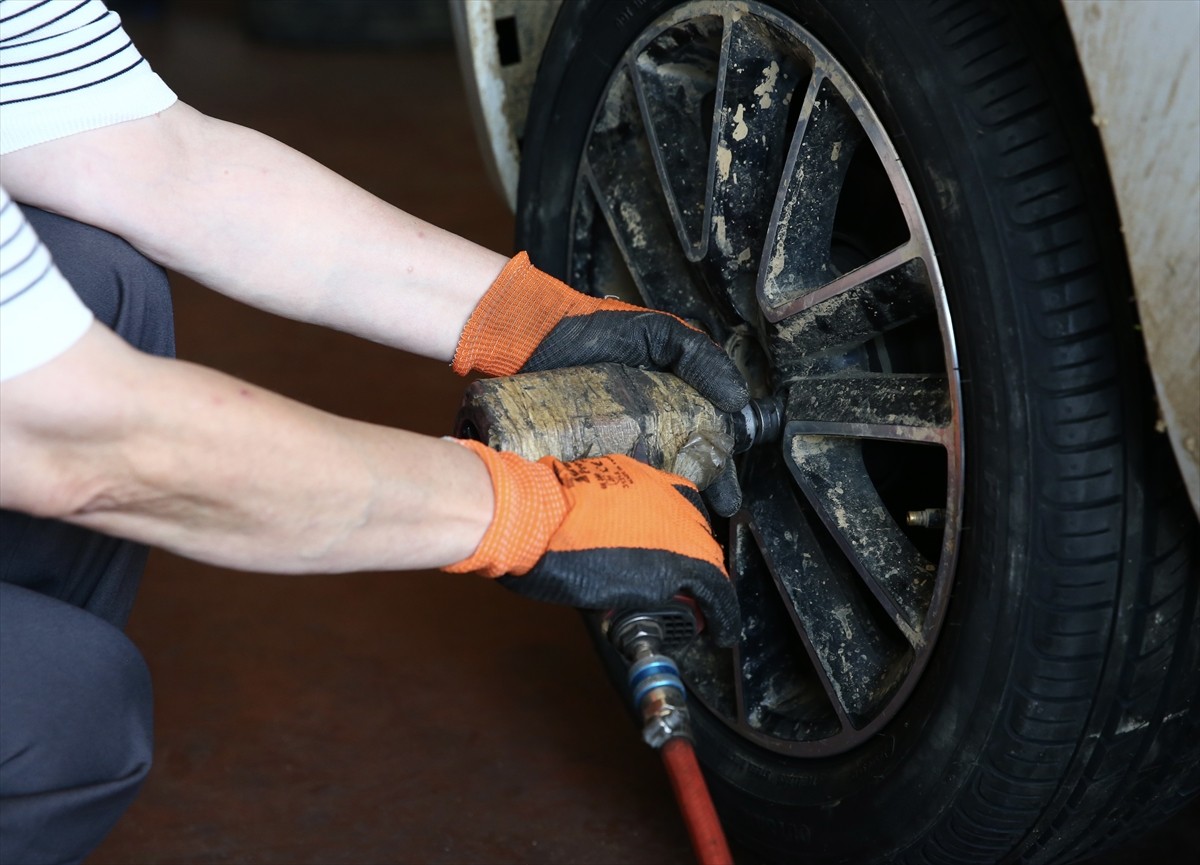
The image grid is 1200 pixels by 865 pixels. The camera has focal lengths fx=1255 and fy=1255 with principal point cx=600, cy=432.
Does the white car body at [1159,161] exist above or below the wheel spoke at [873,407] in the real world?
above

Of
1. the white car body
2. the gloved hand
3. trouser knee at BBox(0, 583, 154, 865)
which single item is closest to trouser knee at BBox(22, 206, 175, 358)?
trouser knee at BBox(0, 583, 154, 865)

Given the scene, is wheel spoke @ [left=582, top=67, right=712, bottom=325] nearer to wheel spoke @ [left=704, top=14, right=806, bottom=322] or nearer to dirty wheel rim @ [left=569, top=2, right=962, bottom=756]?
dirty wheel rim @ [left=569, top=2, right=962, bottom=756]

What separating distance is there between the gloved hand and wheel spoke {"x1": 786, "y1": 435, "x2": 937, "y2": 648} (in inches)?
8.1

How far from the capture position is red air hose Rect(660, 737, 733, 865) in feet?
3.59

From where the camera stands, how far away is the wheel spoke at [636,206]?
167cm

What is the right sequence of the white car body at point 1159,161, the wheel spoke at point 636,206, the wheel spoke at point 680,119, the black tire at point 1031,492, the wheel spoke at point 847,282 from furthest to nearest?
the wheel spoke at point 636,206
the wheel spoke at point 680,119
the wheel spoke at point 847,282
the black tire at point 1031,492
the white car body at point 1159,161

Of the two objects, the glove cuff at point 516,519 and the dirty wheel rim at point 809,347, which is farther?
the dirty wheel rim at point 809,347

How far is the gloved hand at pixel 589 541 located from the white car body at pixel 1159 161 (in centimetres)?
42

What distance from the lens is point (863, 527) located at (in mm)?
1356

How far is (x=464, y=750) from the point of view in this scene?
5.84 feet

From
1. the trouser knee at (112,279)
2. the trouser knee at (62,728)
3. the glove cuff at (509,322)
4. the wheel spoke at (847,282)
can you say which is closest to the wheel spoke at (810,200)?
the wheel spoke at (847,282)

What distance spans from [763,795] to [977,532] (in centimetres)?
48

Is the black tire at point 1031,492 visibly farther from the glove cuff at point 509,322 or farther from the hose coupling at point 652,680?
the glove cuff at point 509,322

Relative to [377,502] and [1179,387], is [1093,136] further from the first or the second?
[377,502]
